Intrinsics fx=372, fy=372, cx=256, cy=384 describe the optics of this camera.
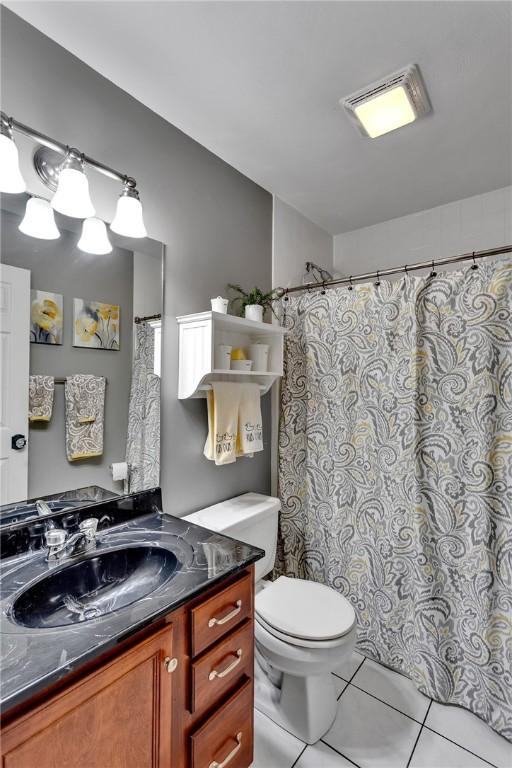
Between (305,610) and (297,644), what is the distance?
0.47 ft

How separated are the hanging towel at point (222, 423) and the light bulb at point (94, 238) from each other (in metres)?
0.69

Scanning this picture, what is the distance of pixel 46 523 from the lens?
116 cm

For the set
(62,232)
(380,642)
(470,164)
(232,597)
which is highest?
(470,164)

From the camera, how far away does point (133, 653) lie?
0.81m

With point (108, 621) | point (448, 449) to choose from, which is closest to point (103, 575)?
point (108, 621)

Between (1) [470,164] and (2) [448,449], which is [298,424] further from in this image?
(1) [470,164]

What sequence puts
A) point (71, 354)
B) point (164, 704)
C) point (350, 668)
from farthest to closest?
point (350, 668)
point (71, 354)
point (164, 704)

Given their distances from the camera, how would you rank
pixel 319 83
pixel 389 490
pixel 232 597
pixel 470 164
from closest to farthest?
1. pixel 232 597
2. pixel 319 83
3. pixel 389 490
4. pixel 470 164

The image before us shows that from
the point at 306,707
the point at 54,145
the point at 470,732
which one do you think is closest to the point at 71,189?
the point at 54,145

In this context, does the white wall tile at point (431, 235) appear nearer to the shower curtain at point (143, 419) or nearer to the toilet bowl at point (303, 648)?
the shower curtain at point (143, 419)

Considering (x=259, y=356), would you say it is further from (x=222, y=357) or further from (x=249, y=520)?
(x=249, y=520)

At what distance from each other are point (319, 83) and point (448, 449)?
155 centimetres

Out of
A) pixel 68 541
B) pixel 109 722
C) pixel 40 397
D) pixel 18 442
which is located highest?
pixel 40 397

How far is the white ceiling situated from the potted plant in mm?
641
